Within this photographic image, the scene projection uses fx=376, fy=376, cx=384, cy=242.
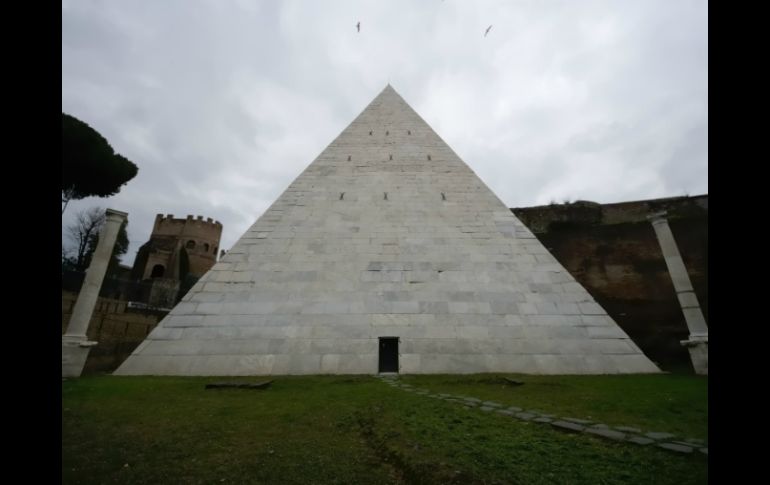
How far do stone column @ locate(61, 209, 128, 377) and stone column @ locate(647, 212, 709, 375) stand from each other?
37.7ft

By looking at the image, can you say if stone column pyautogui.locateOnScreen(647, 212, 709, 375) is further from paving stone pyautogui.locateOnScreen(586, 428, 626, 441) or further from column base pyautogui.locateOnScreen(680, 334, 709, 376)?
paving stone pyautogui.locateOnScreen(586, 428, 626, 441)

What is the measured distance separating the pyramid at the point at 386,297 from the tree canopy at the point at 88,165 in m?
13.9

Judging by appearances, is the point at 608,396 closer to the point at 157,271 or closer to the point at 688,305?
the point at 688,305

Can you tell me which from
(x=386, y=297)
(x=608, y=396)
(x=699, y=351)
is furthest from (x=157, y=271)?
(x=699, y=351)

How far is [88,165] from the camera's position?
1895cm

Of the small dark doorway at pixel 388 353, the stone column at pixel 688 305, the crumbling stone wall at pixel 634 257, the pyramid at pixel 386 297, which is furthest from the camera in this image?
the crumbling stone wall at pixel 634 257

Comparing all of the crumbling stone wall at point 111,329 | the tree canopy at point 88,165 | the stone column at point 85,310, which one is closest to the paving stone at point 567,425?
the stone column at point 85,310

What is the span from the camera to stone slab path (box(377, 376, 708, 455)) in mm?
3182

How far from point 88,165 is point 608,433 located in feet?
77.7

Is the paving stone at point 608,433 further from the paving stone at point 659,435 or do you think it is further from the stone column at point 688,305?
the stone column at point 688,305

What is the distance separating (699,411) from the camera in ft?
14.4

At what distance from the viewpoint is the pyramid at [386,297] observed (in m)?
7.88

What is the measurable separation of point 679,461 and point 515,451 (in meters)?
1.17
